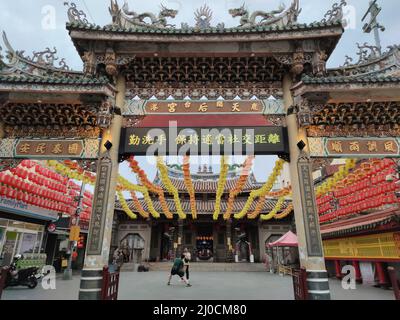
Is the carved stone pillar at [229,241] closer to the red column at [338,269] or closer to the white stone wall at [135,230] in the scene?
the white stone wall at [135,230]

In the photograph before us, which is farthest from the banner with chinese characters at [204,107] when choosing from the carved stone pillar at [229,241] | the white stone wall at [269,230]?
the white stone wall at [269,230]

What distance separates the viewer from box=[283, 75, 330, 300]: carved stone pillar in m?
5.93

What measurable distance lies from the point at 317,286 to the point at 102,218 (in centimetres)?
554

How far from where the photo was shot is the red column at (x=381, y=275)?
10.5 meters

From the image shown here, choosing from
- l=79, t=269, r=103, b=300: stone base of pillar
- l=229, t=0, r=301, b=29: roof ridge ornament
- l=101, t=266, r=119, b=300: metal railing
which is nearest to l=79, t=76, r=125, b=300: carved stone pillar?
l=79, t=269, r=103, b=300: stone base of pillar

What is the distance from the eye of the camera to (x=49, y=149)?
23.4ft

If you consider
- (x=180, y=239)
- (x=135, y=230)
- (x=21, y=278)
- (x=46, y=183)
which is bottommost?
(x=21, y=278)

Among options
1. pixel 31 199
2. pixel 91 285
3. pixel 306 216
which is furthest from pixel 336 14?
pixel 31 199

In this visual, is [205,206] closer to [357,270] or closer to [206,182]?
[206,182]

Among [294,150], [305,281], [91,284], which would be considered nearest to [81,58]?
[91,284]

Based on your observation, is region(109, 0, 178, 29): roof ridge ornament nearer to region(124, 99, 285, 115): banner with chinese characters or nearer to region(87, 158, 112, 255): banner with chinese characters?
region(124, 99, 285, 115): banner with chinese characters

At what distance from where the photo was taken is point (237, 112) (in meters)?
7.45

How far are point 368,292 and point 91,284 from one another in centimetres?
1022
